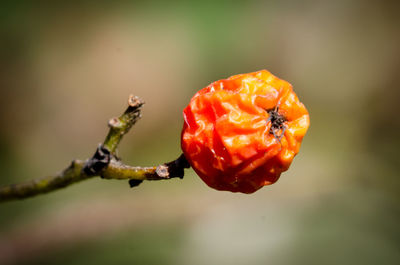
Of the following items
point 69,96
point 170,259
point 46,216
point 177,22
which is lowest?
point 170,259

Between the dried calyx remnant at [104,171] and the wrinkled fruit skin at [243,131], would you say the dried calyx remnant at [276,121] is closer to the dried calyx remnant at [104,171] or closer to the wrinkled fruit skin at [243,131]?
the wrinkled fruit skin at [243,131]

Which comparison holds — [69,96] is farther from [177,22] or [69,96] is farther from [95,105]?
[177,22]

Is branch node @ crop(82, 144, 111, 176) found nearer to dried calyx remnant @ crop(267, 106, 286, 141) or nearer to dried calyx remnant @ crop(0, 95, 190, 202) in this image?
dried calyx remnant @ crop(0, 95, 190, 202)

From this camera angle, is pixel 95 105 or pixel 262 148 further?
pixel 95 105

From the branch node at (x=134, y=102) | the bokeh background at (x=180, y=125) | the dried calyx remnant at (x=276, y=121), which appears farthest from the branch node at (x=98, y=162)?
the bokeh background at (x=180, y=125)

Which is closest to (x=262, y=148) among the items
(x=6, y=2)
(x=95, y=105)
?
(x=95, y=105)

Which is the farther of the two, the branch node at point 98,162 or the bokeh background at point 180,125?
the bokeh background at point 180,125

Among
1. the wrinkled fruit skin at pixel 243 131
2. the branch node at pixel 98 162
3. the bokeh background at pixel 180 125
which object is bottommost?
the bokeh background at pixel 180 125

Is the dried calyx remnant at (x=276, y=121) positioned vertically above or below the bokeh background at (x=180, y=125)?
above
